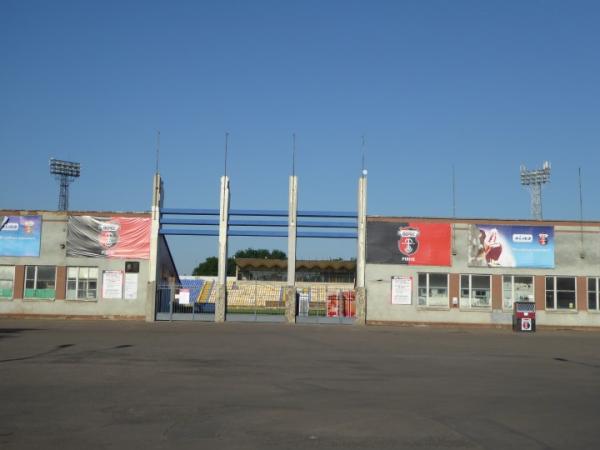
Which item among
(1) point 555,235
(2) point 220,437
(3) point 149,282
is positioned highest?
(1) point 555,235

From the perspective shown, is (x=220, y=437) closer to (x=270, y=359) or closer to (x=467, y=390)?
(x=467, y=390)

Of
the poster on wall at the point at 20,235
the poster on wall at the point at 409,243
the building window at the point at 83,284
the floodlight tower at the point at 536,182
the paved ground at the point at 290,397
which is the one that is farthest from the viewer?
the floodlight tower at the point at 536,182

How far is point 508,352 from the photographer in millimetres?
22922

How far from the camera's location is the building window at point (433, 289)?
39469 mm

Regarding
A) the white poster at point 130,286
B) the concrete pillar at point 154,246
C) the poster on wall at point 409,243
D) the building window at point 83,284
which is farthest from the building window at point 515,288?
the building window at point 83,284

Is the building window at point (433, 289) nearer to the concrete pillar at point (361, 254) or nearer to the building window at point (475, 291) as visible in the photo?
the building window at point (475, 291)

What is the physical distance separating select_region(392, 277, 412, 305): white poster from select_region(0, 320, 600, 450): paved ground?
1654 centimetres

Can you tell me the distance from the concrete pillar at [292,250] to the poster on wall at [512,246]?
414 inches

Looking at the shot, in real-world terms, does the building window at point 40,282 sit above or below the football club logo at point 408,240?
below

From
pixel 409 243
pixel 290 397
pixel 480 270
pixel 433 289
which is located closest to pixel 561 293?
A: pixel 480 270

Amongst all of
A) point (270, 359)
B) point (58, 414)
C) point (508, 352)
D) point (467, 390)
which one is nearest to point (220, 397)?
point (58, 414)

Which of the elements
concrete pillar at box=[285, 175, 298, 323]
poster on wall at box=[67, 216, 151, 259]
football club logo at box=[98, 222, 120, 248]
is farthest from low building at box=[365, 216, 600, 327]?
football club logo at box=[98, 222, 120, 248]

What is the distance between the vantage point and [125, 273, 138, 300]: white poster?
39.4 meters

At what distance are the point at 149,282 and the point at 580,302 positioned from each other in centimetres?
2543
